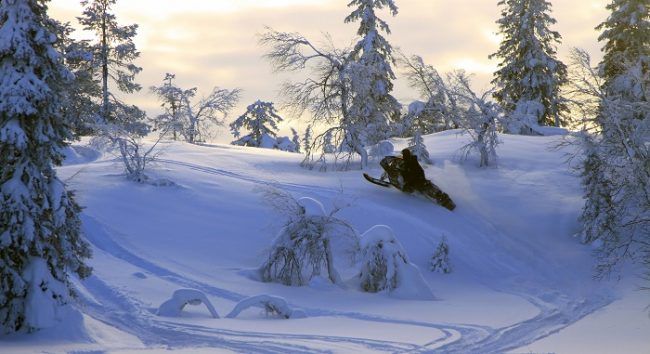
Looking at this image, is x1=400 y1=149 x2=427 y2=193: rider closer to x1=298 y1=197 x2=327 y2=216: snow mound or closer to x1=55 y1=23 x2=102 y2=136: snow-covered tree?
x1=298 y1=197 x2=327 y2=216: snow mound

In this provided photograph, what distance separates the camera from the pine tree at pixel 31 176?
12.8 meters

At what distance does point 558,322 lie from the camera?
1880 centimetres

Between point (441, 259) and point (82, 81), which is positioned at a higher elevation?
point (82, 81)

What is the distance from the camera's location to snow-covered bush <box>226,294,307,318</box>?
53.9ft

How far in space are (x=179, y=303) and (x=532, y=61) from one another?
3540cm

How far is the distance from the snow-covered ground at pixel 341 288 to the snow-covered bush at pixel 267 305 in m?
0.29

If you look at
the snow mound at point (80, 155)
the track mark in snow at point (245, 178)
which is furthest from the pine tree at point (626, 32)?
the snow mound at point (80, 155)

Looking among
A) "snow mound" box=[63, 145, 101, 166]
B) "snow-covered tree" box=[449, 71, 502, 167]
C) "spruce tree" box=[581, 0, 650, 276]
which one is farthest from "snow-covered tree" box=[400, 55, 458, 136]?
"snow mound" box=[63, 145, 101, 166]

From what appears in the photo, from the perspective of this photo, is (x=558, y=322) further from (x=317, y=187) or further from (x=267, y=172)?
(x=267, y=172)

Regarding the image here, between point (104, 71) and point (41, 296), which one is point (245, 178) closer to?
point (104, 71)

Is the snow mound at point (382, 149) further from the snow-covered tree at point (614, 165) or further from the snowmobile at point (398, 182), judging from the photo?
the snow-covered tree at point (614, 165)

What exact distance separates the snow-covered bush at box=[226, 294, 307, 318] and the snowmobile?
13.9 meters

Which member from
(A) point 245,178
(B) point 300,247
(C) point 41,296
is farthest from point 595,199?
(C) point 41,296

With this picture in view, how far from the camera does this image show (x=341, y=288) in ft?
70.4
